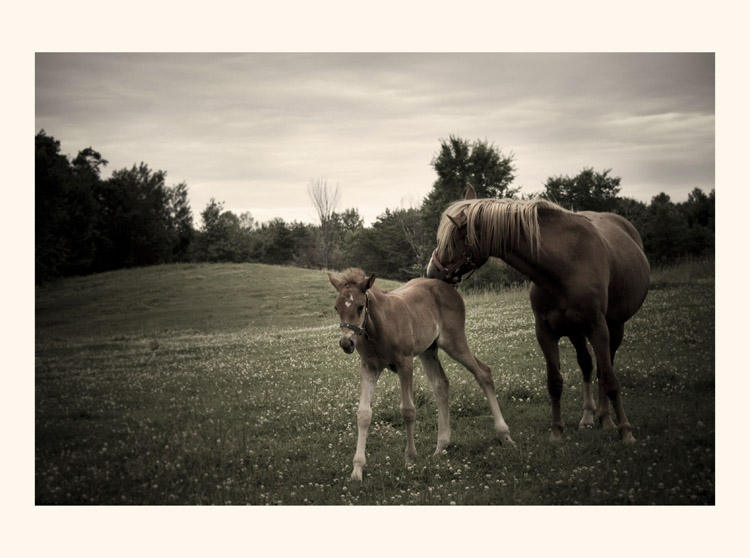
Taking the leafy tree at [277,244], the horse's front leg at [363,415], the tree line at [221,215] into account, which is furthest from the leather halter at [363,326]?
the leafy tree at [277,244]

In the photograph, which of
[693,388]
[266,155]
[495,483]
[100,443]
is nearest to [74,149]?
[266,155]

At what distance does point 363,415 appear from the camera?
7.03 m

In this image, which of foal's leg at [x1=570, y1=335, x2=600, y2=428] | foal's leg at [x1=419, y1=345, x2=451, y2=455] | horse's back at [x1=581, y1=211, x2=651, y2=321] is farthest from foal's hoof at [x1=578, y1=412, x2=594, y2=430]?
foal's leg at [x1=419, y1=345, x2=451, y2=455]

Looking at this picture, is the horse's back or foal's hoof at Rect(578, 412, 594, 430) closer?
the horse's back

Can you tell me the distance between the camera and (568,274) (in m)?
6.96

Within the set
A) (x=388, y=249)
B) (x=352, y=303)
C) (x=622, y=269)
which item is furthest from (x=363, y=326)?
(x=388, y=249)

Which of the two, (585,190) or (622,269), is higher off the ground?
(585,190)

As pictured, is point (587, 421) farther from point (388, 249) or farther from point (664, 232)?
point (388, 249)

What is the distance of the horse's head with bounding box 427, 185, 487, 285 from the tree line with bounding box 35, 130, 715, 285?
3014mm

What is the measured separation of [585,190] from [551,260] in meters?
4.07

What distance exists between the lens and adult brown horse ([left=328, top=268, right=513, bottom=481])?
22.0 feet

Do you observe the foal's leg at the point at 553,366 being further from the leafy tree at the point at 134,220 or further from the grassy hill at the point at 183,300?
the leafy tree at the point at 134,220

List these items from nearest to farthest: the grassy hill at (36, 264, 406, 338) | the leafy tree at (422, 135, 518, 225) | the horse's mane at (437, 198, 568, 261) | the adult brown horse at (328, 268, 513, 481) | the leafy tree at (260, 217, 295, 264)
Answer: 1. the adult brown horse at (328, 268, 513, 481)
2. the horse's mane at (437, 198, 568, 261)
3. the grassy hill at (36, 264, 406, 338)
4. the leafy tree at (422, 135, 518, 225)
5. the leafy tree at (260, 217, 295, 264)

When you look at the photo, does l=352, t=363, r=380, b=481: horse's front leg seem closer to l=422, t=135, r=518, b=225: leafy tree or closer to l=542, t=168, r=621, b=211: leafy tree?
l=542, t=168, r=621, b=211: leafy tree
